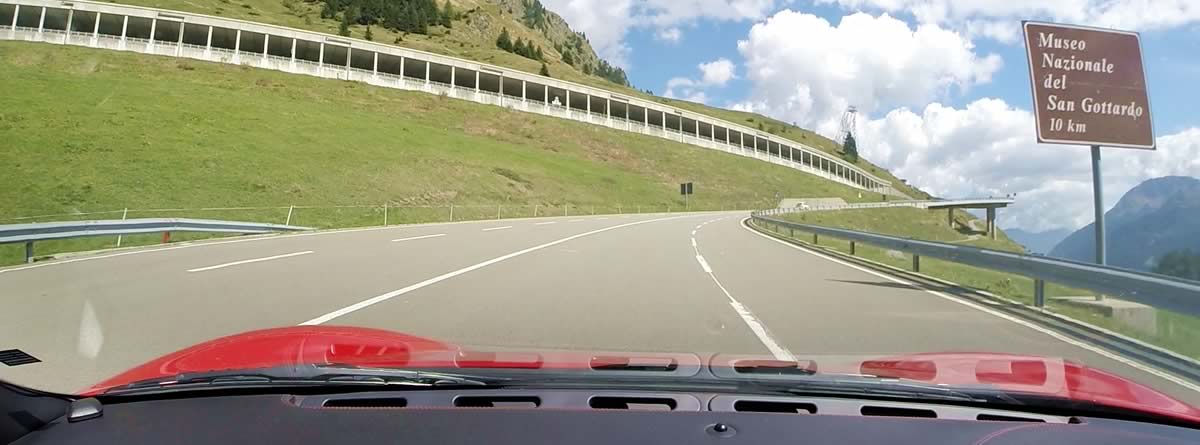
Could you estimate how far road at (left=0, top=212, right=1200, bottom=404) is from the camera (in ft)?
23.9

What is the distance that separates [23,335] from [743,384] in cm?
792

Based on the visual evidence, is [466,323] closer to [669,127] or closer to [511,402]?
[511,402]

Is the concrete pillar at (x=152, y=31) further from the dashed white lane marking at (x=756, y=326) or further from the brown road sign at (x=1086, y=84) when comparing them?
the brown road sign at (x=1086, y=84)

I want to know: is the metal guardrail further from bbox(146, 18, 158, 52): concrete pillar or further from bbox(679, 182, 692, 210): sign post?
bbox(146, 18, 158, 52): concrete pillar

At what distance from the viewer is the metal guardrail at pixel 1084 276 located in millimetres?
7312

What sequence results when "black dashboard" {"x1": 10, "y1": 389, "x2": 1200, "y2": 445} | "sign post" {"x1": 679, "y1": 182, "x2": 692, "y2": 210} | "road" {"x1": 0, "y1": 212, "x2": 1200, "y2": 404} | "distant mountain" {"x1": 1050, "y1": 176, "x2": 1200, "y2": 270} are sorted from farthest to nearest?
1. "sign post" {"x1": 679, "y1": 182, "x2": 692, "y2": 210}
2. "distant mountain" {"x1": 1050, "y1": 176, "x2": 1200, "y2": 270}
3. "road" {"x1": 0, "y1": 212, "x2": 1200, "y2": 404}
4. "black dashboard" {"x1": 10, "y1": 389, "x2": 1200, "y2": 445}

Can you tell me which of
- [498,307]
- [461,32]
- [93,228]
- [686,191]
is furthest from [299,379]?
[461,32]

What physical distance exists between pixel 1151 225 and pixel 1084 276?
515 cm

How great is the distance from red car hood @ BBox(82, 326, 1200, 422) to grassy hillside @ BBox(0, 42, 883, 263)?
19.9 meters

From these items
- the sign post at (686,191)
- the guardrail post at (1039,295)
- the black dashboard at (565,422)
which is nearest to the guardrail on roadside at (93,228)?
the black dashboard at (565,422)

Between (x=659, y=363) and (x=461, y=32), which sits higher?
(x=461, y=32)

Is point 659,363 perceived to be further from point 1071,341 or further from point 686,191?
point 686,191

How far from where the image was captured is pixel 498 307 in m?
9.66

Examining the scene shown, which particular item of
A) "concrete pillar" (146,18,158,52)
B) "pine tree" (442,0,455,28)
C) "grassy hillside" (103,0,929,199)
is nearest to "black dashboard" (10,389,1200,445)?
"concrete pillar" (146,18,158,52)
